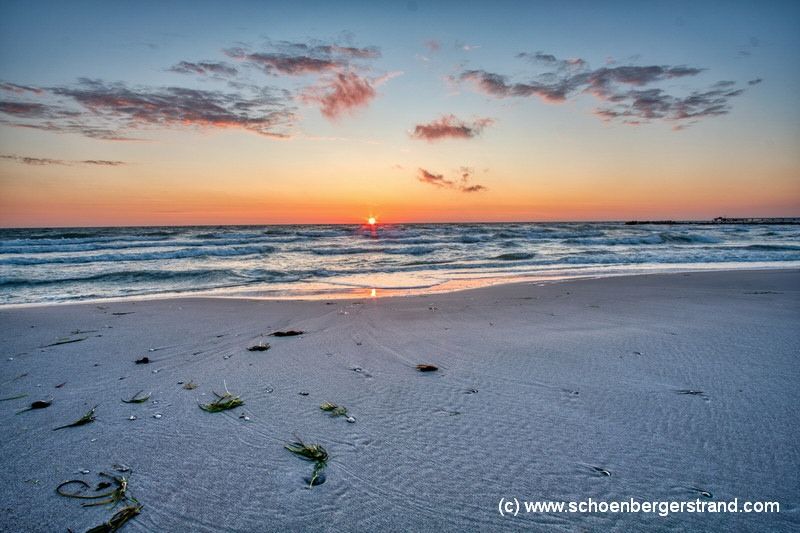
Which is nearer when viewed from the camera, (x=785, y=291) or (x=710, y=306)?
(x=710, y=306)

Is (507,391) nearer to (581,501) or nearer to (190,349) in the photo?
(581,501)

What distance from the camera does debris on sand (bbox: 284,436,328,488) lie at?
2.49 metres

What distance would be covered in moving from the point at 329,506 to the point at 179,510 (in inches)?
33.4

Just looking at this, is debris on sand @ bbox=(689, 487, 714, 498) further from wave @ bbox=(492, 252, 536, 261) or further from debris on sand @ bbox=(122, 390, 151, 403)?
wave @ bbox=(492, 252, 536, 261)

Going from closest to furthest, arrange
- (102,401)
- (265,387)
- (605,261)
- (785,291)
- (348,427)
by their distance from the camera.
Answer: (348,427) < (102,401) < (265,387) < (785,291) < (605,261)

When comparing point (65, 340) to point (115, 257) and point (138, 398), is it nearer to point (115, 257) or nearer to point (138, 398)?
point (138, 398)

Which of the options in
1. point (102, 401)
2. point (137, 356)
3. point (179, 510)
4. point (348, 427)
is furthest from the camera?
point (137, 356)

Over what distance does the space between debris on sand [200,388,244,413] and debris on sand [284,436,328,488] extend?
0.88m

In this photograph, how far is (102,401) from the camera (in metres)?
3.61

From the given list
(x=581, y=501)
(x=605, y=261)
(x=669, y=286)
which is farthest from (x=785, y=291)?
(x=581, y=501)

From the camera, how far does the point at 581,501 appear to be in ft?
7.56

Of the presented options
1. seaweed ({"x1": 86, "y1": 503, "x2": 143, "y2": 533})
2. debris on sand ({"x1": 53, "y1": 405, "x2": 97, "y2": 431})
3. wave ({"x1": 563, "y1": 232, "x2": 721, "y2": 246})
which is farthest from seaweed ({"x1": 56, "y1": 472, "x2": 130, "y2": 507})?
wave ({"x1": 563, "y1": 232, "x2": 721, "y2": 246})

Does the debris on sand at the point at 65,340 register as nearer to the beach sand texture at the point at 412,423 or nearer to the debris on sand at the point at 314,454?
the beach sand texture at the point at 412,423

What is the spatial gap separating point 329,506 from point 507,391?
2.03 m
